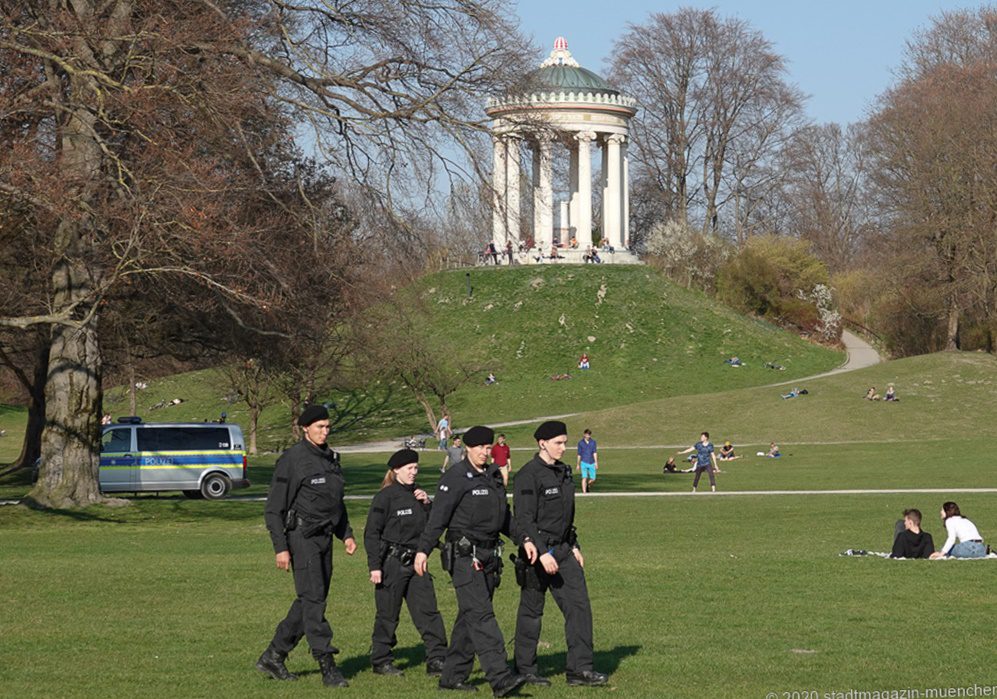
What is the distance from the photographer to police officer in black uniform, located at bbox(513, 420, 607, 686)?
11109 millimetres

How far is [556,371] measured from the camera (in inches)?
2859

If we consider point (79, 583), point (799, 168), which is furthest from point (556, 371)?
point (79, 583)

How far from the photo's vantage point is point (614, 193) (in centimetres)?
8525

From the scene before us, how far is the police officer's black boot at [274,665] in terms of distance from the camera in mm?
11453

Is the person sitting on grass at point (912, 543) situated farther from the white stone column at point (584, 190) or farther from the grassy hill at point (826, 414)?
the white stone column at point (584, 190)

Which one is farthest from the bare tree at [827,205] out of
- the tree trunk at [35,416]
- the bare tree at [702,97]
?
the tree trunk at [35,416]

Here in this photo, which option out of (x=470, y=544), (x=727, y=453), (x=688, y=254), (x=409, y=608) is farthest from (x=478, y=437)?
(x=688, y=254)

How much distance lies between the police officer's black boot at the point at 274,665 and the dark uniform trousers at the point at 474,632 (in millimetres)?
1209

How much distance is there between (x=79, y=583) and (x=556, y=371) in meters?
55.7

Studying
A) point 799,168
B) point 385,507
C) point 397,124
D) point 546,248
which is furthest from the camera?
point 799,168

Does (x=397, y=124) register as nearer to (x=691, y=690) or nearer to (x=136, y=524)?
(x=136, y=524)

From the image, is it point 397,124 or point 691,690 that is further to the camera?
point 397,124

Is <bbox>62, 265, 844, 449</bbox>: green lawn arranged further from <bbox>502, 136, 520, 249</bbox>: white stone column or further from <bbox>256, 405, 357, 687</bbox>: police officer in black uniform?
<bbox>256, 405, 357, 687</bbox>: police officer in black uniform

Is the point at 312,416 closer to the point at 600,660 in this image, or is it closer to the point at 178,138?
the point at 600,660
